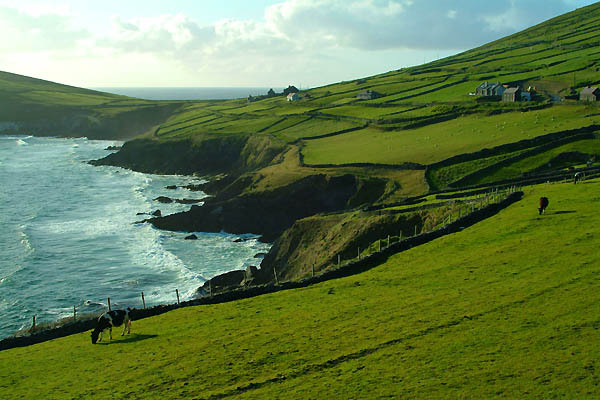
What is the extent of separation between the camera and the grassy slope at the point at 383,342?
18.8 meters

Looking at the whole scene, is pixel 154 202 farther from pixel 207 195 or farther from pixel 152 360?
pixel 152 360

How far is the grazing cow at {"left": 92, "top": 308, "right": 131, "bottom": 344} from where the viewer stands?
1081 inches

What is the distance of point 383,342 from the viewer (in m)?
22.4

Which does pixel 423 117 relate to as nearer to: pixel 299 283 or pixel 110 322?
pixel 299 283

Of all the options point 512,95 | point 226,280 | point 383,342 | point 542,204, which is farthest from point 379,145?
point 383,342

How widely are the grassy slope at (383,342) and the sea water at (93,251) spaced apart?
26370 millimetres

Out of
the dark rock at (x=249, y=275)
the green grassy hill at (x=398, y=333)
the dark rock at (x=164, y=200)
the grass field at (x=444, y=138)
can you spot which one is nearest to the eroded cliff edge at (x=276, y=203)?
the dark rock at (x=249, y=275)

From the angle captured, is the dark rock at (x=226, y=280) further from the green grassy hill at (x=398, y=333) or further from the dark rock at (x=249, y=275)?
the green grassy hill at (x=398, y=333)

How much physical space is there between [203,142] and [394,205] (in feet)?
290

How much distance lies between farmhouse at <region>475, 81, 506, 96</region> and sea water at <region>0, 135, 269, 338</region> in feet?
247

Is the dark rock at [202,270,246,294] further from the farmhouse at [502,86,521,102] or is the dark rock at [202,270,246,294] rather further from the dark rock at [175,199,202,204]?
the farmhouse at [502,86,521,102]

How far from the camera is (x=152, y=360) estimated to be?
23594 mm

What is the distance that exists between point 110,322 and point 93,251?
46594mm

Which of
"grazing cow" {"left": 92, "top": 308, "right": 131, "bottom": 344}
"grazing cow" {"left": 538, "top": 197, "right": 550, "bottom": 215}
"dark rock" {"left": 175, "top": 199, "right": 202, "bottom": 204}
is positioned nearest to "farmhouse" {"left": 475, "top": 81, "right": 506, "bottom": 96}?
"dark rock" {"left": 175, "top": 199, "right": 202, "bottom": 204}
